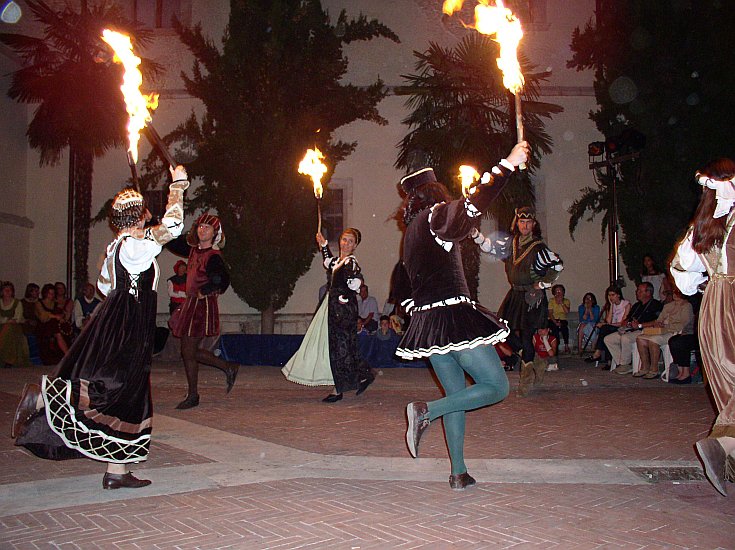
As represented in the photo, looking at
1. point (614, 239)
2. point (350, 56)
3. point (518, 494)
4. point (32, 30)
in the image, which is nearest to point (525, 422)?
point (518, 494)

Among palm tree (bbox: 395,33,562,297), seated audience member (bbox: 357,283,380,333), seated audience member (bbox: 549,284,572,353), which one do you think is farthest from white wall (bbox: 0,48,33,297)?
seated audience member (bbox: 549,284,572,353)

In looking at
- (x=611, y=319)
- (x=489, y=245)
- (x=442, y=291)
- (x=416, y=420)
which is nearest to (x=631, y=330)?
(x=611, y=319)

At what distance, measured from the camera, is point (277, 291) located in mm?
16766

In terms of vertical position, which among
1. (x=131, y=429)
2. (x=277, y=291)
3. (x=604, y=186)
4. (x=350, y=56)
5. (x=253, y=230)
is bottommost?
(x=131, y=429)

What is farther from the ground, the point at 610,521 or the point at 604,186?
the point at 604,186

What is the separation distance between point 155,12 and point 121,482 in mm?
17127

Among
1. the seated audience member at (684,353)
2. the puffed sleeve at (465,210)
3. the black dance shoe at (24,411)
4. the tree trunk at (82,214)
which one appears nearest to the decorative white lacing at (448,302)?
the puffed sleeve at (465,210)

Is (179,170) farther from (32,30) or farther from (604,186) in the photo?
(32,30)

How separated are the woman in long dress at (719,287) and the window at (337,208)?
1363 centimetres

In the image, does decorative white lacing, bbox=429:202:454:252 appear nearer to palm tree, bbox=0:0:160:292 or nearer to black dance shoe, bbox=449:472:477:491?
black dance shoe, bbox=449:472:477:491

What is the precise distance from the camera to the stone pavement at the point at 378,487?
384 cm

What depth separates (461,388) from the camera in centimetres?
479

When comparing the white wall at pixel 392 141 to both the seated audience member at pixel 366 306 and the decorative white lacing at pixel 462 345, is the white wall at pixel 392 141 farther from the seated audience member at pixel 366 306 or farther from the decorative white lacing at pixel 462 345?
the decorative white lacing at pixel 462 345

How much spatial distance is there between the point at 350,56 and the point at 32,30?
8355mm
